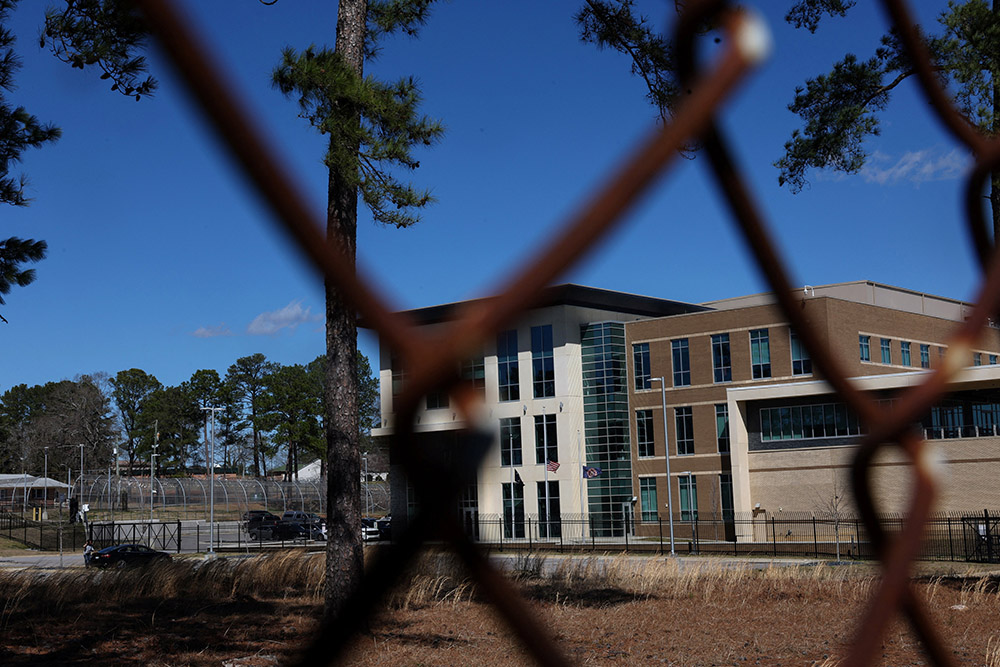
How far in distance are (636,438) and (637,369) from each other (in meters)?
3.74

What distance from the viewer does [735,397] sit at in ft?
149

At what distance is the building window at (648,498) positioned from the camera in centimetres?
5022

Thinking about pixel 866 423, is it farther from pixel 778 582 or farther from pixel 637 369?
pixel 637 369

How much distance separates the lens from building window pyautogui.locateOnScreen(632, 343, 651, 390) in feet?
169

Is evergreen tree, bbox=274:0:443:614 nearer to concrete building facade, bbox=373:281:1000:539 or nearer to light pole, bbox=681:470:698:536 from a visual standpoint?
concrete building facade, bbox=373:281:1000:539

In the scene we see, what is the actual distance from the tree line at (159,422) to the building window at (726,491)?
4764 cm

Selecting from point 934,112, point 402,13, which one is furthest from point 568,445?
point 934,112

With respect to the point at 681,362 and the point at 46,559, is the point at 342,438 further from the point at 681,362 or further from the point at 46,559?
the point at 681,362

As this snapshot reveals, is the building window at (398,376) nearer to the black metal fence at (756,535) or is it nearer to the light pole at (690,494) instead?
the black metal fence at (756,535)

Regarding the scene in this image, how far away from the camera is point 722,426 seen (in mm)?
47750

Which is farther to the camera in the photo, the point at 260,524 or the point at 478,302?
the point at 260,524

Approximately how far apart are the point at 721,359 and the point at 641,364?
533 cm

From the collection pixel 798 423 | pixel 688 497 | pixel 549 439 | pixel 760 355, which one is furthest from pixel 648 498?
pixel 760 355

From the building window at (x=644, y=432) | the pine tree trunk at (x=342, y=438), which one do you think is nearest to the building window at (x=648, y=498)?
the building window at (x=644, y=432)
